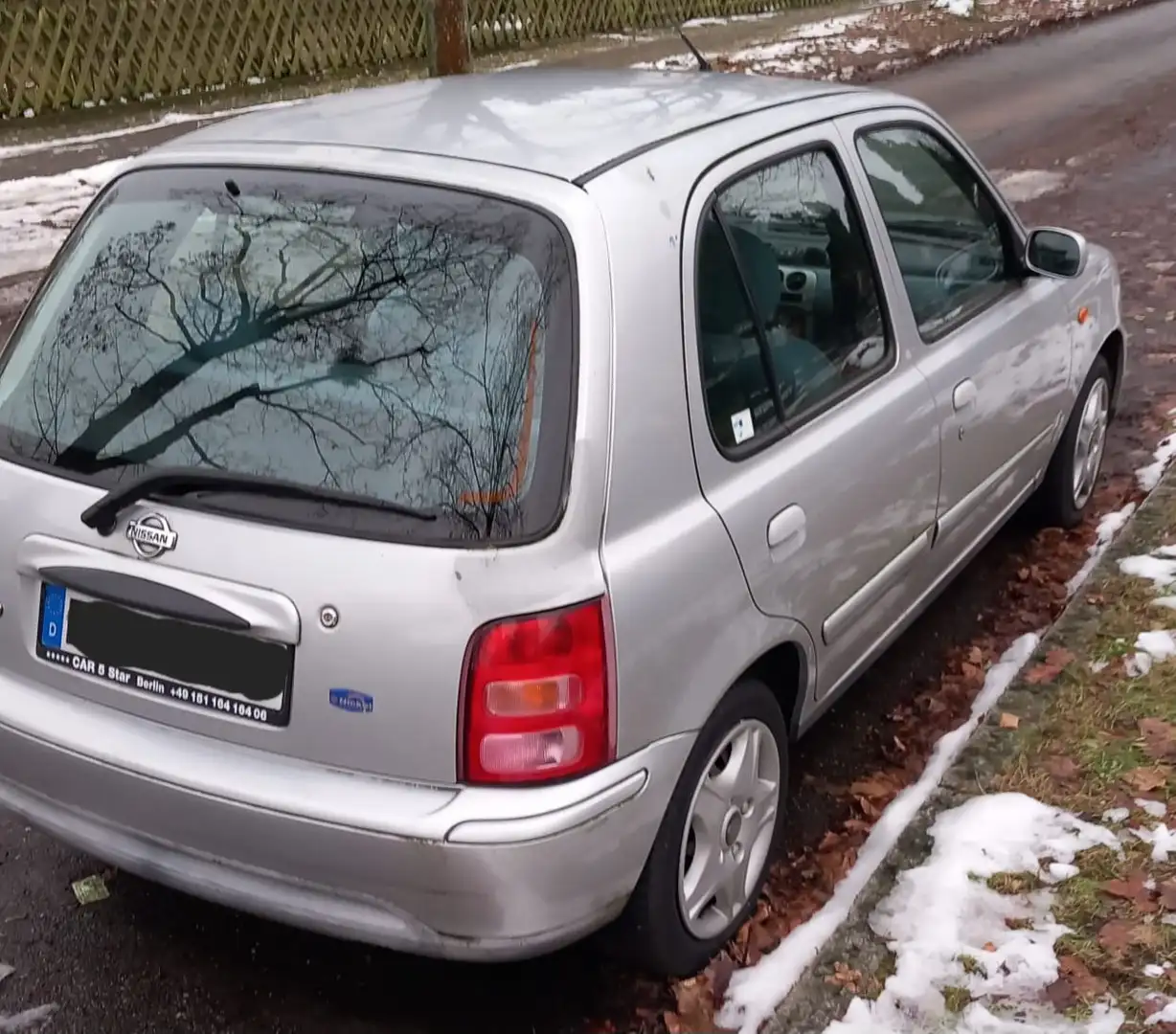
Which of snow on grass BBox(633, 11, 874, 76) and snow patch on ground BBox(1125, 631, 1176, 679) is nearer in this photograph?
snow patch on ground BBox(1125, 631, 1176, 679)

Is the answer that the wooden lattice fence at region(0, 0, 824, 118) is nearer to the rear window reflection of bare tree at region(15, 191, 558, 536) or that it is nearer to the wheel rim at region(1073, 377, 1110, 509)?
the wheel rim at region(1073, 377, 1110, 509)

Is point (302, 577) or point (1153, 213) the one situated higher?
point (302, 577)

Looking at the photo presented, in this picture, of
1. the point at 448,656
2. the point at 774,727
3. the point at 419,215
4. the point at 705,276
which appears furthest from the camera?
the point at 774,727

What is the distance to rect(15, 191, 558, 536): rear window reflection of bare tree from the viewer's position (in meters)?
2.54

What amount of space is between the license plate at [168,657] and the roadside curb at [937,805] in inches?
49.7

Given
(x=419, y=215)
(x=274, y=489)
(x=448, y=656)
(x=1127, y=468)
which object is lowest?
(x=1127, y=468)

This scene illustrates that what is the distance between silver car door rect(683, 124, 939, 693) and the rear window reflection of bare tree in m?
0.46

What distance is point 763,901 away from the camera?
340 cm

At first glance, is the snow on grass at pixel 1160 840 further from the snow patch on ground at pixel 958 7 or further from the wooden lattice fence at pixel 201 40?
the snow patch on ground at pixel 958 7

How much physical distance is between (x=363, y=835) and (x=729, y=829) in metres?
0.98

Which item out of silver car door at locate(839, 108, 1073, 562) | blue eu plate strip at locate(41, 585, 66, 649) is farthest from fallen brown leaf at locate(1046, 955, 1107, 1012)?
blue eu plate strip at locate(41, 585, 66, 649)

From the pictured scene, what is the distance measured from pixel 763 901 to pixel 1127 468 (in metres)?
3.33

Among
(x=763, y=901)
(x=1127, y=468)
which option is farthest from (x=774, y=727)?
(x=1127, y=468)

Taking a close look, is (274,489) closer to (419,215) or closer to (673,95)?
(419,215)
